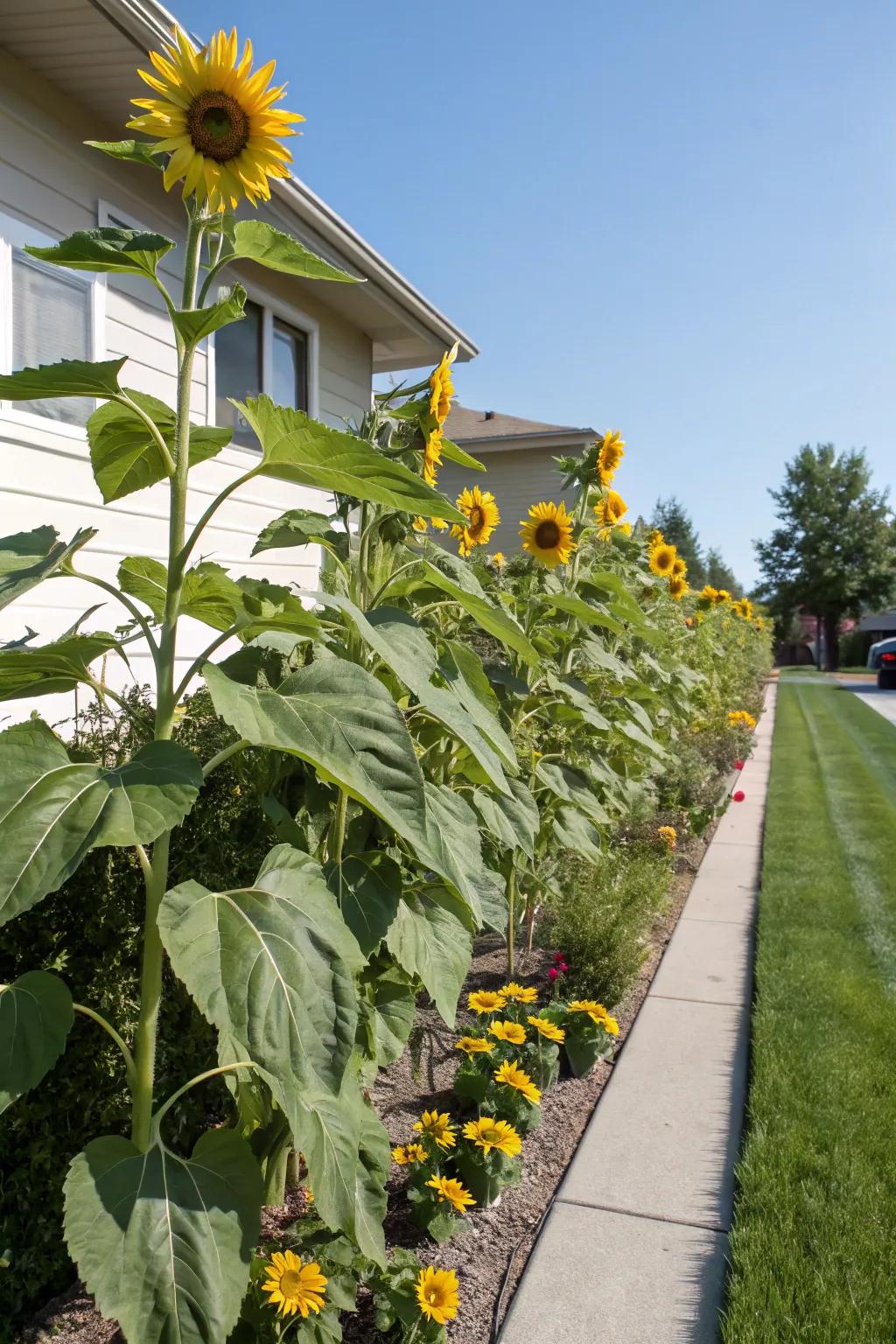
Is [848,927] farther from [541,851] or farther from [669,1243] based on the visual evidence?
[669,1243]

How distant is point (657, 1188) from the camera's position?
252 centimetres

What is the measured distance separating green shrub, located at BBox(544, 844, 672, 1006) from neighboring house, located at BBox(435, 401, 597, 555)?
10520 mm

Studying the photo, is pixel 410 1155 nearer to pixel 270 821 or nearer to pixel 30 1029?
pixel 270 821

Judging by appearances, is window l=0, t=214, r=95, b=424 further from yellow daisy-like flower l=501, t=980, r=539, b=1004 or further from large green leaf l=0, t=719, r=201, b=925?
large green leaf l=0, t=719, r=201, b=925

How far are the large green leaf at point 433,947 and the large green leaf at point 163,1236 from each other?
579mm

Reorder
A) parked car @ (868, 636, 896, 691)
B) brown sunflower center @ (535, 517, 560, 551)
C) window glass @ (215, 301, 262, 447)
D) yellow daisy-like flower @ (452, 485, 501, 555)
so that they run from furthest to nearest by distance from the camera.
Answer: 1. parked car @ (868, 636, 896, 691)
2. window glass @ (215, 301, 262, 447)
3. brown sunflower center @ (535, 517, 560, 551)
4. yellow daisy-like flower @ (452, 485, 501, 555)

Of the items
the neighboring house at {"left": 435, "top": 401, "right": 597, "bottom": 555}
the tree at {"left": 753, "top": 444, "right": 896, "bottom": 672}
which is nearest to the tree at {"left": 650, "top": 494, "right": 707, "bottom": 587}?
the tree at {"left": 753, "top": 444, "right": 896, "bottom": 672}

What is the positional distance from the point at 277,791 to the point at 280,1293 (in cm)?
97

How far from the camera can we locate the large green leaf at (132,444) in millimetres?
1538

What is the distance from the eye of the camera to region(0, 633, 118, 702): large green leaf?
1.43m

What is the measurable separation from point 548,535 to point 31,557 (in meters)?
2.46

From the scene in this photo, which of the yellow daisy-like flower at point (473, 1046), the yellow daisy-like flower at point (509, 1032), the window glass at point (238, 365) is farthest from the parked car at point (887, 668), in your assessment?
the yellow daisy-like flower at point (473, 1046)

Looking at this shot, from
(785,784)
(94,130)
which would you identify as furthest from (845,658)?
(94,130)

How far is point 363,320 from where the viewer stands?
7746mm
